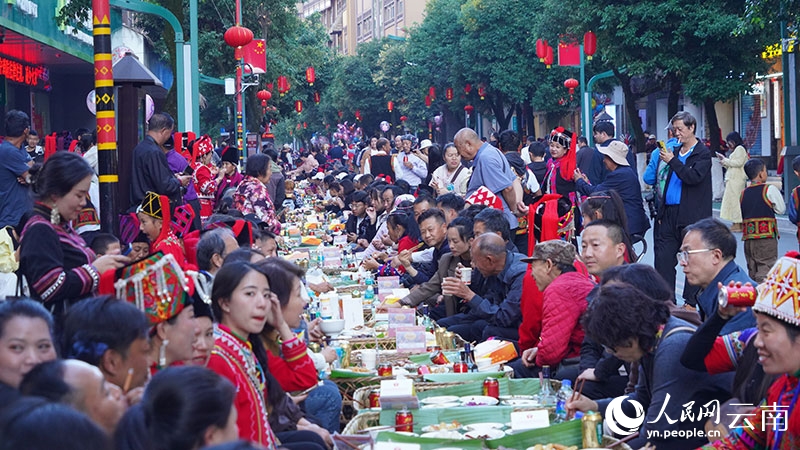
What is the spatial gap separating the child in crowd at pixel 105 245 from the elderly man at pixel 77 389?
465 cm

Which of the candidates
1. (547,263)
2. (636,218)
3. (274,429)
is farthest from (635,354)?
(636,218)

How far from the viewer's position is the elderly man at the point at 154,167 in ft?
38.5

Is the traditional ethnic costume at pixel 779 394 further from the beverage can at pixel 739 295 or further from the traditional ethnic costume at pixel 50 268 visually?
the traditional ethnic costume at pixel 50 268

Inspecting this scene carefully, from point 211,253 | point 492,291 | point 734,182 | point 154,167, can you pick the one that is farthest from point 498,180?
point 734,182

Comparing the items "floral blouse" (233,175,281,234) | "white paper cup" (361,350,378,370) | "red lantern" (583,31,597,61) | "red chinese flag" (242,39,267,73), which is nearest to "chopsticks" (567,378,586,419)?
"white paper cup" (361,350,378,370)

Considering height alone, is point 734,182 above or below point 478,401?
above

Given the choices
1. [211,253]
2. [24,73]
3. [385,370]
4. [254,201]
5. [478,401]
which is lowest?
[478,401]

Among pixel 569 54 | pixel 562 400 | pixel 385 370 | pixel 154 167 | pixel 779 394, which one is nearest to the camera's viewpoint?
pixel 779 394

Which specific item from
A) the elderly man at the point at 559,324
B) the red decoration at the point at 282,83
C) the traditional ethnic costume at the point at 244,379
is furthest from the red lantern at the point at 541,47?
the traditional ethnic costume at the point at 244,379

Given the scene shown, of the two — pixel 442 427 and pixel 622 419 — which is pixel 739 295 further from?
pixel 442 427

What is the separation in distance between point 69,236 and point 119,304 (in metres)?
2.51

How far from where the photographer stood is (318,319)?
8.80 metres

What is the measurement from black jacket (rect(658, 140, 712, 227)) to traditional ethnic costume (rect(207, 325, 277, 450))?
7.74m

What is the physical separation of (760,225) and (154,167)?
22.2 ft
